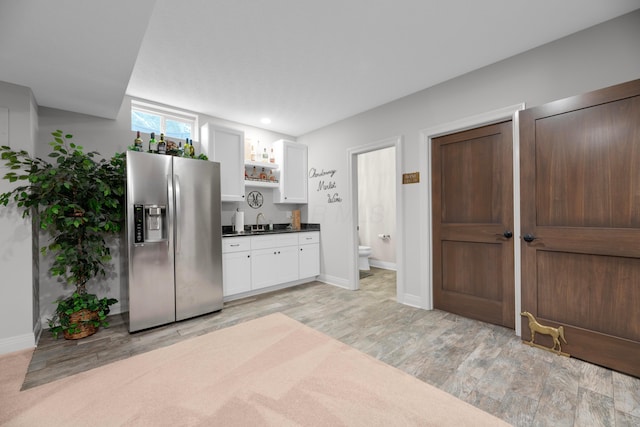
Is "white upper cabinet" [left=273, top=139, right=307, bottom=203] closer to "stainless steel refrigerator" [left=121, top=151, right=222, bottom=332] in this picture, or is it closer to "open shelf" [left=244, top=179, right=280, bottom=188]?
"open shelf" [left=244, top=179, right=280, bottom=188]

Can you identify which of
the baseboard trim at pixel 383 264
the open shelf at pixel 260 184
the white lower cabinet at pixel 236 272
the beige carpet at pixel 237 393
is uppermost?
the open shelf at pixel 260 184

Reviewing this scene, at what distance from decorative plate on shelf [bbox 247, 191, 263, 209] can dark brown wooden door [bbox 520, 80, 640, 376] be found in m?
3.55

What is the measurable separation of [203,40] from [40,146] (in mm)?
2150

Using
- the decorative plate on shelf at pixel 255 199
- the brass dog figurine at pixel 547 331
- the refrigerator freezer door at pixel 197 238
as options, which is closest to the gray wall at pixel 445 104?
the decorative plate on shelf at pixel 255 199

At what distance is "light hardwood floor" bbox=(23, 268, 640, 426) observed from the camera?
1562mm

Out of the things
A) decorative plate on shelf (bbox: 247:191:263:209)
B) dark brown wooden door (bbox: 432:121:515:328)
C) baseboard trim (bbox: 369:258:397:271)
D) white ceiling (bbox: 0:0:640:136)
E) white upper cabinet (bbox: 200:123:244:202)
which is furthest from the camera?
baseboard trim (bbox: 369:258:397:271)

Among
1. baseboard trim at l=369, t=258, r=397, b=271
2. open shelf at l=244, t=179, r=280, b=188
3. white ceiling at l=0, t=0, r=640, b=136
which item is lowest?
baseboard trim at l=369, t=258, r=397, b=271

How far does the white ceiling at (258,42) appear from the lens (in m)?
1.77

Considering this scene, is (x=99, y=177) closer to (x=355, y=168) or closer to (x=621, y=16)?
(x=355, y=168)

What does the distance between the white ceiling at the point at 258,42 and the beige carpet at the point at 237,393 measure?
2.37 metres

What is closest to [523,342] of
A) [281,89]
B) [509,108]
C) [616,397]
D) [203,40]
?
[616,397]

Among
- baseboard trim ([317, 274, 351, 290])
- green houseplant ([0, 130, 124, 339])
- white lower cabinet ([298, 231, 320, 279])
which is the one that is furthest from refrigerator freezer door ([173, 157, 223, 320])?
baseboard trim ([317, 274, 351, 290])

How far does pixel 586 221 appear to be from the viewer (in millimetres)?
2039

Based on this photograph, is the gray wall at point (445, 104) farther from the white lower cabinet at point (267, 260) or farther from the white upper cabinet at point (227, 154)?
the white upper cabinet at point (227, 154)
